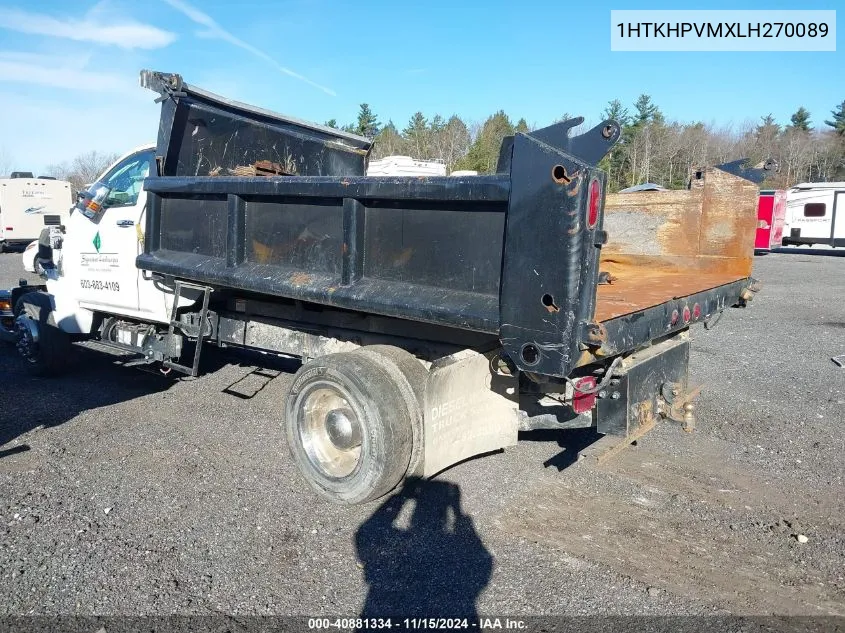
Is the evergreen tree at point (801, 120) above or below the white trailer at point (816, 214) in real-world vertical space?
above

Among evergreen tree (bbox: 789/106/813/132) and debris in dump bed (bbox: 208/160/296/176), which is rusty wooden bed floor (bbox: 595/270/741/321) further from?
evergreen tree (bbox: 789/106/813/132)

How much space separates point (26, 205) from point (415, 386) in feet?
79.7

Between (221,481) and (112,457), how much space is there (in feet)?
3.04

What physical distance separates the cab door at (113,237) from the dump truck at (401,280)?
2 cm

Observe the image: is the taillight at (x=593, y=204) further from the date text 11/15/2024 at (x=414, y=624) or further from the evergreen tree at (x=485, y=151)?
the evergreen tree at (x=485, y=151)

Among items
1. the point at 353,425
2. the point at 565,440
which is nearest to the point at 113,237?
the point at 353,425

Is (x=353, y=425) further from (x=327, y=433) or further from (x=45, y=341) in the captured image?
(x=45, y=341)

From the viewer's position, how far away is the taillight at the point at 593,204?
2.79 m

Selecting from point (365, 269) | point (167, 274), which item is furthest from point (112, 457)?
point (365, 269)

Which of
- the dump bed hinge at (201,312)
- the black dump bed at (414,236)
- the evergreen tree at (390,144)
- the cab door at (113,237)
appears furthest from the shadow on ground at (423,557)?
the evergreen tree at (390,144)

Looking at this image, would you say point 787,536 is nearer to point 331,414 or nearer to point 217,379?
point 331,414

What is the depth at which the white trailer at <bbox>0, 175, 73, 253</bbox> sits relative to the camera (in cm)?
2295

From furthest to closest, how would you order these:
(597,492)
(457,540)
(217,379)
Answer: (217,379)
(597,492)
(457,540)

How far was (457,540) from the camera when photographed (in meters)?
3.68
